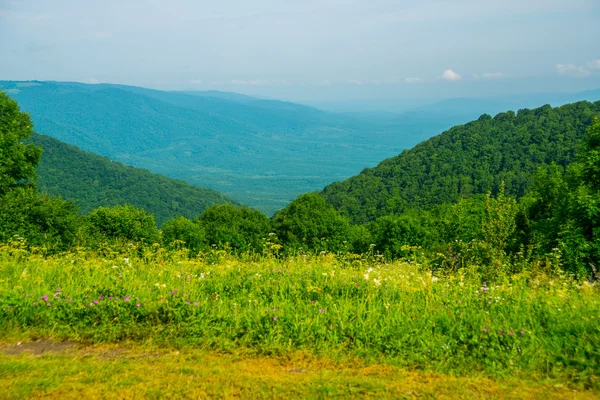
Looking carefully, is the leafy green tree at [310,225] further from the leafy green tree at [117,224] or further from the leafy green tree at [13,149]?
the leafy green tree at [13,149]

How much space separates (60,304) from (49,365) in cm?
136

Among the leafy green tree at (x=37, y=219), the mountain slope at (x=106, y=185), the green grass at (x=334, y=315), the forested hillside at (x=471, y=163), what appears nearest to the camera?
the green grass at (x=334, y=315)

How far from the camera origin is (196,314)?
597 cm

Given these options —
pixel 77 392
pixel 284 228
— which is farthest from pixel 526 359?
pixel 284 228

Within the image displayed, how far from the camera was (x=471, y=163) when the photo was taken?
313 ft

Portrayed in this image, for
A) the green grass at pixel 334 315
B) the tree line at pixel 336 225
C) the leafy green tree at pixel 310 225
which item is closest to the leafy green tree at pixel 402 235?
the tree line at pixel 336 225

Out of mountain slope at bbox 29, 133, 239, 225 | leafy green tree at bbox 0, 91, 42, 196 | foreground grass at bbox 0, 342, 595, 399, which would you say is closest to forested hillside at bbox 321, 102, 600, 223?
leafy green tree at bbox 0, 91, 42, 196

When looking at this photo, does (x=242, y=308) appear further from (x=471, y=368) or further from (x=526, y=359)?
(x=526, y=359)

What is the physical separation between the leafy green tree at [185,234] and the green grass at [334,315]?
25305 mm

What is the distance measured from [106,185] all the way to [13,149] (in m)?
124

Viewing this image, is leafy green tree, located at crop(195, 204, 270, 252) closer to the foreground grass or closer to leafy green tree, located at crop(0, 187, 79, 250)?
leafy green tree, located at crop(0, 187, 79, 250)

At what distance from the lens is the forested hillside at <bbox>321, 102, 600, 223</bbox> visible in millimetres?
81500

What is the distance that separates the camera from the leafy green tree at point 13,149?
83.7 ft

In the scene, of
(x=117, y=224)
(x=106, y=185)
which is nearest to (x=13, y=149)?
(x=117, y=224)
